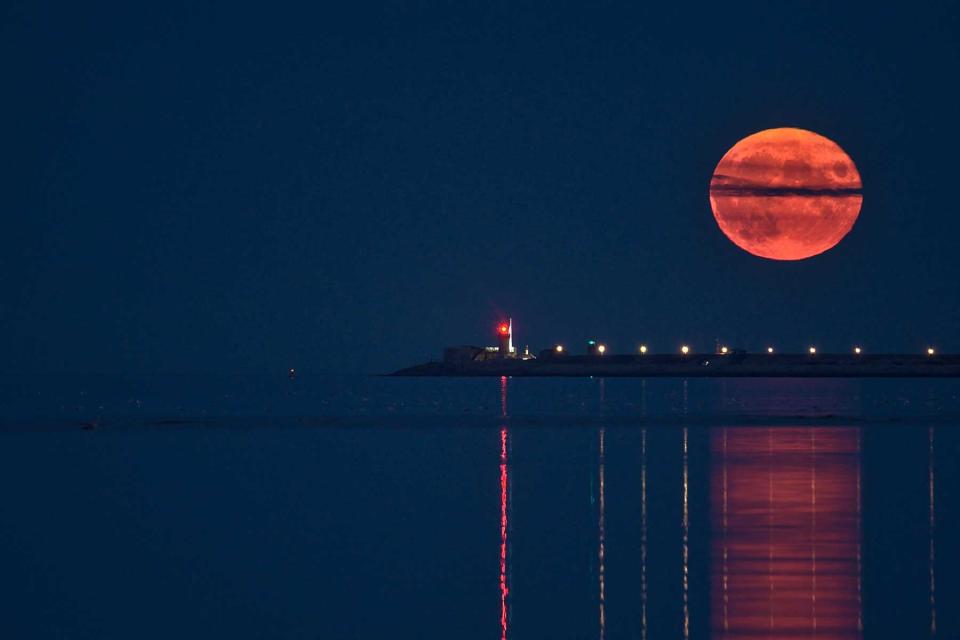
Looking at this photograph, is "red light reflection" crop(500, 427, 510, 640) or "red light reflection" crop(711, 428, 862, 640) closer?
"red light reflection" crop(711, 428, 862, 640)

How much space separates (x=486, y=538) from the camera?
23.5 m

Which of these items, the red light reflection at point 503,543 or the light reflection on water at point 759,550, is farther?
the red light reflection at point 503,543

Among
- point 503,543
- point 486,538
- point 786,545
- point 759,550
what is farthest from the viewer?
point 486,538

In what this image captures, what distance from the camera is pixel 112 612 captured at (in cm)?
1748

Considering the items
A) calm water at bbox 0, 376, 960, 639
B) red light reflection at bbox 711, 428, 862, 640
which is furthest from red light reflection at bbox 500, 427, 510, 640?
red light reflection at bbox 711, 428, 862, 640

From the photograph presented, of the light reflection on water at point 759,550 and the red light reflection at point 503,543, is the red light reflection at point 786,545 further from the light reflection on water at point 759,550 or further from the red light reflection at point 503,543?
the red light reflection at point 503,543

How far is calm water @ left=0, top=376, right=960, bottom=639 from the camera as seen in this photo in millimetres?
16812

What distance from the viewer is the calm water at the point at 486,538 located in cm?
1681

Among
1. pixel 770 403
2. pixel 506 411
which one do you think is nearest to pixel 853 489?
pixel 506 411

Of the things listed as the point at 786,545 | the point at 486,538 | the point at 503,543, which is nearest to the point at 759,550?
the point at 786,545

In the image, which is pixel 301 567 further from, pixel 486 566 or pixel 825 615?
pixel 825 615

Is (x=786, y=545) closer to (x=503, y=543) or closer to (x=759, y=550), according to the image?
(x=759, y=550)

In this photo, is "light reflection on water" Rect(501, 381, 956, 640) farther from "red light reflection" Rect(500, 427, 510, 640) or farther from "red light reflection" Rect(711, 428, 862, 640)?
"red light reflection" Rect(500, 427, 510, 640)

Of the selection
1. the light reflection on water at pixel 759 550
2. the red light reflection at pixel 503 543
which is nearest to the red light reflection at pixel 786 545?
the light reflection on water at pixel 759 550
